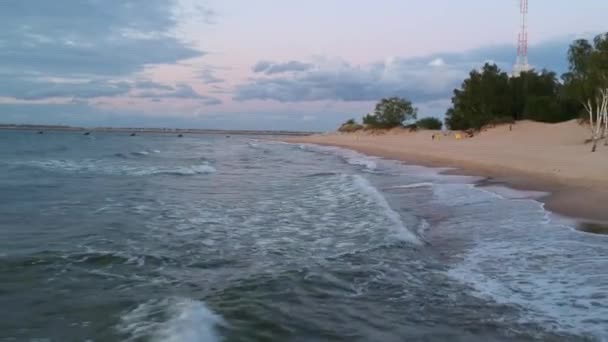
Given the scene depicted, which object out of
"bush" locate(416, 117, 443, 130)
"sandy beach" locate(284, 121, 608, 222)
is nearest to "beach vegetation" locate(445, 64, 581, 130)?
"sandy beach" locate(284, 121, 608, 222)

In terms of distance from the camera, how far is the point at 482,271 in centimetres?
782

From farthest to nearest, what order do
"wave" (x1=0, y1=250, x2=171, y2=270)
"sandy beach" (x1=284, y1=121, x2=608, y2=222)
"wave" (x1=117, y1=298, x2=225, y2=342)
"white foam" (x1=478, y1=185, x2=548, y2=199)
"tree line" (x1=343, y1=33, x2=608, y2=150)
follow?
1. "tree line" (x1=343, y1=33, x2=608, y2=150)
2. "white foam" (x1=478, y1=185, x2=548, y2=199)
3. "sandy beach" (x1=284, y1=121, x2=608, y2=222)
4. "wave" (x1=0, y1=250, x2=171, y2=270)
5. "wave" (x1=117, y1=298, x2=225, y2=342)

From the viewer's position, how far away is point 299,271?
7.93 metres

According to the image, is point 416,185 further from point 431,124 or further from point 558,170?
point 431,124

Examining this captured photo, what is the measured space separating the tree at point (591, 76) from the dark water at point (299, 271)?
727 inches

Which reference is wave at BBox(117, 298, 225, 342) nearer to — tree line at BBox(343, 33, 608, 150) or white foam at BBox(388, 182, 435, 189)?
white foam at BBox(388, 182, 435, 189)

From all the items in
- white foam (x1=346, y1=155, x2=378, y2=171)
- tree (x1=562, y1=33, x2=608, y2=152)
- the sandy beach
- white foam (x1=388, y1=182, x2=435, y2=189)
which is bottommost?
white foam (x1=346, y1=155, x2=378, y2=171)

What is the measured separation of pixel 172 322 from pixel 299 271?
8.37 ft

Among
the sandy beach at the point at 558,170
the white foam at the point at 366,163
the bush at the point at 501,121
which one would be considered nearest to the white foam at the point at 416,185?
the sandy beach at the point at 558,170

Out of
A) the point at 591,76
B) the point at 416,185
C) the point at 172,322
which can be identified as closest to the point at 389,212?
the point at 416,185

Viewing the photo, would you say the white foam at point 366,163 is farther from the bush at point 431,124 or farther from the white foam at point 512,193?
the bush at point 431,124

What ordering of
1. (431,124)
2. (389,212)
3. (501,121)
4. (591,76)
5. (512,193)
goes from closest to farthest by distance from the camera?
(389,212) < (512,193) < (591,76) < (501,121) < (431,124)

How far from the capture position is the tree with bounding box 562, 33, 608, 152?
29531 mm

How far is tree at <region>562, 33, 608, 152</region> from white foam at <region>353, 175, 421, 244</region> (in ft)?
45.6
